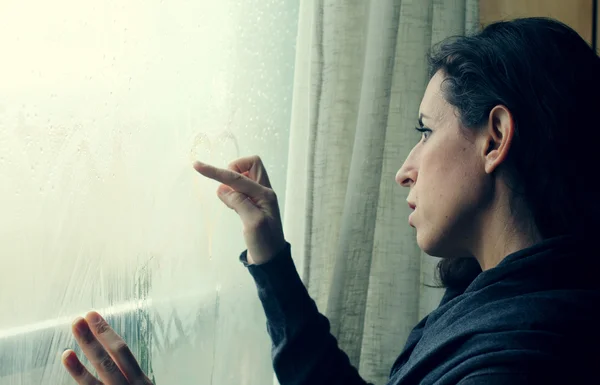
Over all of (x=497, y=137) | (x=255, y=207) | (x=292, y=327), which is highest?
(x=497, y=137)

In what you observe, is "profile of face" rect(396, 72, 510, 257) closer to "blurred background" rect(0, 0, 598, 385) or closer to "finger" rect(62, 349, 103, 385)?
"blurred background" rect(0, 0, 598, 385)

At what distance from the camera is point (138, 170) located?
1021mm

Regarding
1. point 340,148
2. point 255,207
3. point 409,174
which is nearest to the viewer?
point 409,174

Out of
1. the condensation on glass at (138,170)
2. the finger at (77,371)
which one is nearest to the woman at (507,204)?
the finger at (77,371)

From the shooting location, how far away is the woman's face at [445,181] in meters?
0.92

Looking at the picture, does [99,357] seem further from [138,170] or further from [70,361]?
[138,170]

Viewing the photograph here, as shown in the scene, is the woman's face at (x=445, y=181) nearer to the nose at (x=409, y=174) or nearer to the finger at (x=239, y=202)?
the nose at (x=409, y=174)

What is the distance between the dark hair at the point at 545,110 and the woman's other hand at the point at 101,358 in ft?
1.64

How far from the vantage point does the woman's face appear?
0.92 metres

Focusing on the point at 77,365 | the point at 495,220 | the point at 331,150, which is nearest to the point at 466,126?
the point at 495,220

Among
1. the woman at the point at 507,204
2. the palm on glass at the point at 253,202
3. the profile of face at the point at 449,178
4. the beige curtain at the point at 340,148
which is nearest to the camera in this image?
the woman at the point at 507,204

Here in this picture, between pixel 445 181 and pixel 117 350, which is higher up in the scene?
pixel 445 181

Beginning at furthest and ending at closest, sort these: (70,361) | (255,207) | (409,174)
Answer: (255,207), (409,174), (70,361)

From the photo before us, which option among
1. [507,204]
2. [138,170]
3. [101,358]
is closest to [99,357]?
[101,358]
